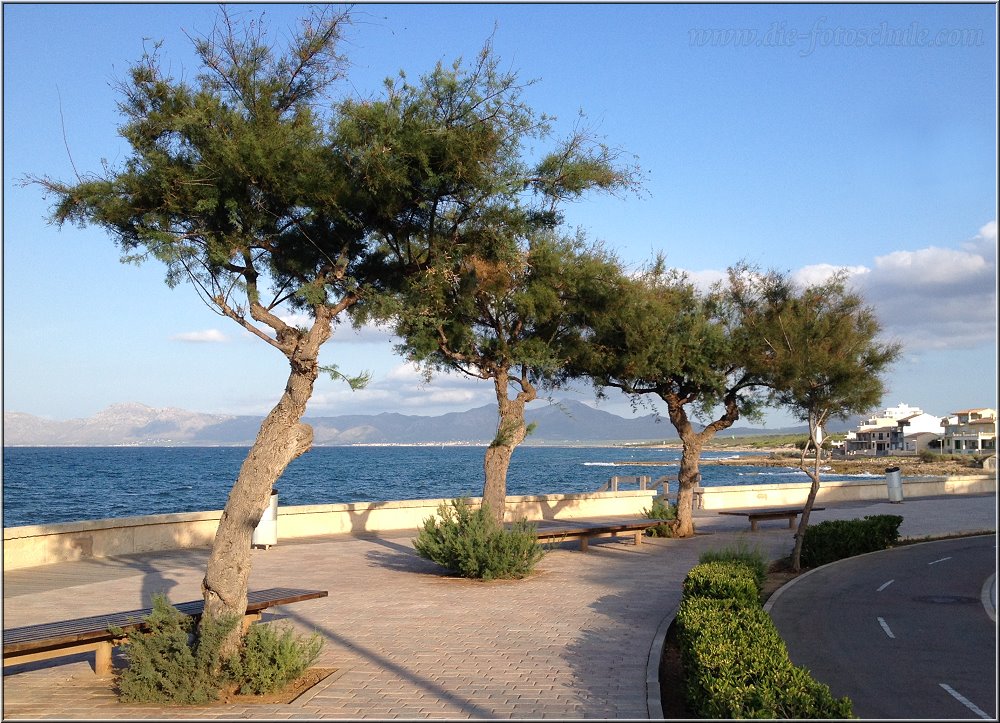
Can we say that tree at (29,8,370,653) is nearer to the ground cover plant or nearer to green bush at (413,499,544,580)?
the ground cover plant

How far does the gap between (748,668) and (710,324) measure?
15381mm

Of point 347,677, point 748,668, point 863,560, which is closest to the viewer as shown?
point 748,668

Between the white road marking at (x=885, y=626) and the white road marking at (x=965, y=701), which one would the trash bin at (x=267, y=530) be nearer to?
the white road marking at (x=885, y=626)

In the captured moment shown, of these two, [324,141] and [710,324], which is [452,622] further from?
[710,324]

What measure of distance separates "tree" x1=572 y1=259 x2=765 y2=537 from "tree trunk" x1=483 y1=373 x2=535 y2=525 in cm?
344

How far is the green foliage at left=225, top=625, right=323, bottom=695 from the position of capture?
8242mm

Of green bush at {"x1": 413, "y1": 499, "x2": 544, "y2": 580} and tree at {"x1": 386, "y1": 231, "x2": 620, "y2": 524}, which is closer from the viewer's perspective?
green bush at {"x1": 413, "y1": 499, "x2": 544, "y2": 580}

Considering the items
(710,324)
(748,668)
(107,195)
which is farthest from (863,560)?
(107,195)

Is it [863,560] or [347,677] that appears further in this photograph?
[863,560]

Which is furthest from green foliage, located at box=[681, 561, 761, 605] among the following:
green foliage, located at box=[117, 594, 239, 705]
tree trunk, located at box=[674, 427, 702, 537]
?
tree trunk, located at box=[674, 427, 702, 537]

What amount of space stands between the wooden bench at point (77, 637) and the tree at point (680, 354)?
42.4 feet

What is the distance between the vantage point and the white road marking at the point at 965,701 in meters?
7.91

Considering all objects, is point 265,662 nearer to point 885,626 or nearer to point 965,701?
point 965,701

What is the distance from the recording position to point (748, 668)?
741cm
